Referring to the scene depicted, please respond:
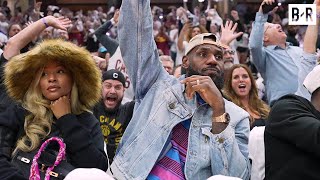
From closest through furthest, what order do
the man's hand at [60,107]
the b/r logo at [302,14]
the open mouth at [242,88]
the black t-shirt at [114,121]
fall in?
the man's hand at [60,107] < the black t-shirt at [114,121] < the b/r logo at [302,14] < the open mouth at [242,88]

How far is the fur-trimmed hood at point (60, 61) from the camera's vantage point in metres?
3.80

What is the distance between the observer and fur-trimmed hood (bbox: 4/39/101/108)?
12.5 feet

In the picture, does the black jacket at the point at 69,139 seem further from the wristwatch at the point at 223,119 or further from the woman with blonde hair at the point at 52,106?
the wristwatch at the point at 223,119

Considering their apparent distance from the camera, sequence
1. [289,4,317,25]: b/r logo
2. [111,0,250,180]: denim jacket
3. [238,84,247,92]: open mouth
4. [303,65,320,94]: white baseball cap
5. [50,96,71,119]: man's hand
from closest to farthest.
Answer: [303,65,320,94]: white baseball cap < [111,0,250,180]: denim jacket < [50,96,71,119]: man's hand < [289,4,317,25]: b/r logo < [238,84,247,92]: open mouth

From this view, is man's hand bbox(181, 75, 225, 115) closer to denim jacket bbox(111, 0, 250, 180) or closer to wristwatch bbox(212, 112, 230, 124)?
wristwatch bbox(212, 112, 230, 124)

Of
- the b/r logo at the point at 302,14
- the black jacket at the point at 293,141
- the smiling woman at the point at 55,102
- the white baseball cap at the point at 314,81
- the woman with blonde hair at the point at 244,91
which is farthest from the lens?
the woman with blonde hair at the point at 244,91

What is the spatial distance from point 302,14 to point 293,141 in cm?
313

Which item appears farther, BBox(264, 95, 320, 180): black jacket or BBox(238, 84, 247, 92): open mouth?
BBox(238, 84, 247, 92): open mouth

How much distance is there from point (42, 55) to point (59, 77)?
0.50 feet

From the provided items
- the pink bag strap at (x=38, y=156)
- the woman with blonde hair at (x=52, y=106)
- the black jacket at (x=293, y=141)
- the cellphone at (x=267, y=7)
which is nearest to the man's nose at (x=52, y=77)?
the woman with blonde hair at (x=52, y=106)

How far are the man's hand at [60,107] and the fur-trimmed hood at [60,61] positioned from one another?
140mm

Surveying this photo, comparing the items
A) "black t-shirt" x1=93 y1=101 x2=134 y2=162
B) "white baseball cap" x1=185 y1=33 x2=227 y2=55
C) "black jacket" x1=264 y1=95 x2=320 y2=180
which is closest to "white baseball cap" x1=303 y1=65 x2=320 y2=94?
"black jacket" x1=264 y1=95 x2=320 y2=180

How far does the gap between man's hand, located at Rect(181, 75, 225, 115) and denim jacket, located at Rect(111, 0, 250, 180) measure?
0.12 m

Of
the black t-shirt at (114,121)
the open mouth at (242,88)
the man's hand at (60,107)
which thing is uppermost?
the man's hand at (60,107)
